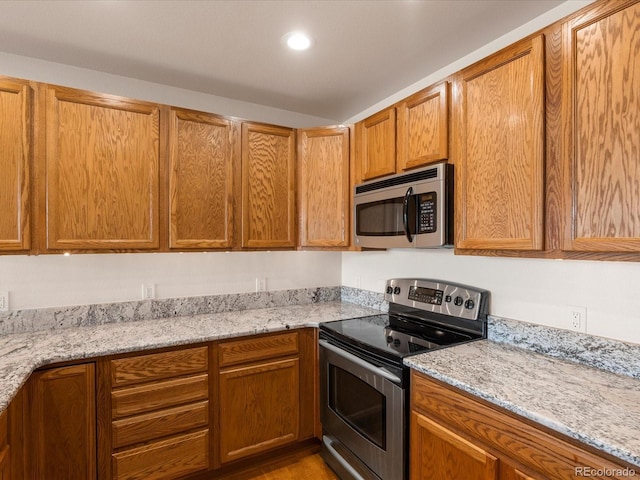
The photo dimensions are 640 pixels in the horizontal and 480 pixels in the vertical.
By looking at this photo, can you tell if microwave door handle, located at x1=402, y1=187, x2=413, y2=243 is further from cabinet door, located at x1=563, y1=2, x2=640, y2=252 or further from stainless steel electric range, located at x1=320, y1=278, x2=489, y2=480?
cabinet door, located at x1=563, y1=2, x2=640, y2=252

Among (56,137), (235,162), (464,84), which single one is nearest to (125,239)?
(56,137)

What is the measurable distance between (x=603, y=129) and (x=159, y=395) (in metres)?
2.29

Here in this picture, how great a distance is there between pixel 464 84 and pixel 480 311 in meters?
1.18

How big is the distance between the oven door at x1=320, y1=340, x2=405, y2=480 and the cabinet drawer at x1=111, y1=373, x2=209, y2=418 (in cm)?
74

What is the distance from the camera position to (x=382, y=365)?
176 cm

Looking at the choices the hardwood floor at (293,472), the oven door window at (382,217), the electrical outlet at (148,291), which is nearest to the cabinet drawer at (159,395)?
the hardwood floor at (293,472)

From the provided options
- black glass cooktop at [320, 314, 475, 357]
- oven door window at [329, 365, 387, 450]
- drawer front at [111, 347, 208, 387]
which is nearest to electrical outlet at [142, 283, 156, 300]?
drawer front at [111, 347, 208, 387]

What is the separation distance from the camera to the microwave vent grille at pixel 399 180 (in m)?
1.83

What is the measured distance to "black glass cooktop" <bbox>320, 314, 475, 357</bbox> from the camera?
1820mm

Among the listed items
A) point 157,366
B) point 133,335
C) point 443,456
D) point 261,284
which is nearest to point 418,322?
point 443,456

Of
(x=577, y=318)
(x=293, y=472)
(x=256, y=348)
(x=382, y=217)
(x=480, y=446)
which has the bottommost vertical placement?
(x=293, y=472)

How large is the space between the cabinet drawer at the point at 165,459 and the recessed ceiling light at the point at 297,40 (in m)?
2.20

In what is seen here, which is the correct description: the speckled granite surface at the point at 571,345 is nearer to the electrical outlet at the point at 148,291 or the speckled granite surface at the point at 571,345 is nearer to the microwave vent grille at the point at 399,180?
the microwave vent grille at the point at 399,180

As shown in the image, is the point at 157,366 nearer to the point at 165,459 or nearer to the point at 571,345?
the point at 165,459
